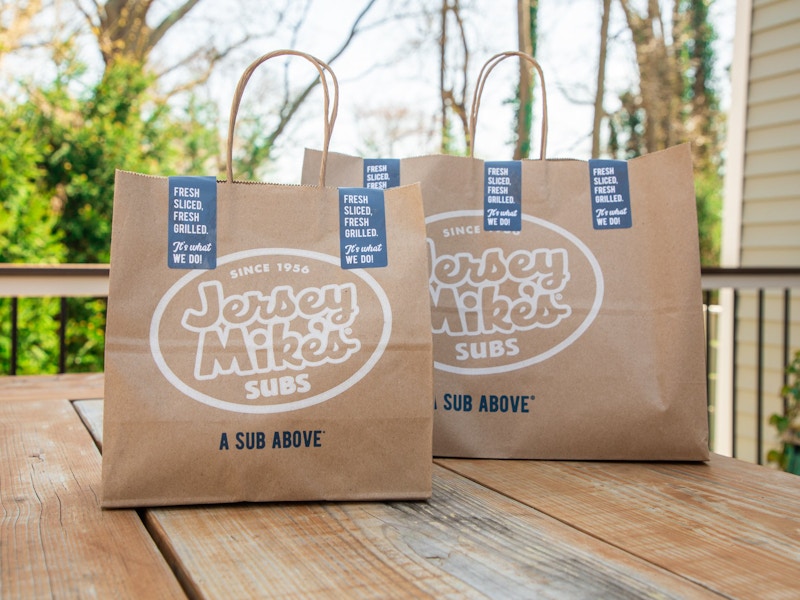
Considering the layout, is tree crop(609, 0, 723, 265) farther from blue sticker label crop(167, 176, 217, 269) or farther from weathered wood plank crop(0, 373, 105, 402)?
blue sticker label crop(167, 176, 217, 269)

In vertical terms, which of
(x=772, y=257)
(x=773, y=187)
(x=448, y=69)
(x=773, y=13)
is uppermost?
(x=448, y=69)

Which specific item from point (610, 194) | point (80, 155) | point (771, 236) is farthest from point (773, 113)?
point (80, 155)

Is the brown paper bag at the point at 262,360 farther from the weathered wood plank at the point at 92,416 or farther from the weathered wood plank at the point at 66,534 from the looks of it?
the weathered wood plank at the point at 92,416

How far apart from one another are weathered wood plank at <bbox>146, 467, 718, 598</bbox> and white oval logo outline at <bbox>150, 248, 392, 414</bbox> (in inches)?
3.9

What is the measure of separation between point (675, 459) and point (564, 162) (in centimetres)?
40

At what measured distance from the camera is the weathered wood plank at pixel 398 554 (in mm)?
535

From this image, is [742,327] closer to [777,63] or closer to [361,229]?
[777,63]

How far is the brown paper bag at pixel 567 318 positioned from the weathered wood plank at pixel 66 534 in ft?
1.38

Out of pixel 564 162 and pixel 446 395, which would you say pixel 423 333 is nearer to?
pixel 446 395

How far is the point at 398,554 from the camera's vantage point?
1.97 ft

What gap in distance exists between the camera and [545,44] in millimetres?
7023

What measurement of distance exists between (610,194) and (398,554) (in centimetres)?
56

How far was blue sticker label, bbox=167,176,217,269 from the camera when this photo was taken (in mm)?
749

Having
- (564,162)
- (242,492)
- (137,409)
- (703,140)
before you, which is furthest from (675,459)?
(703,140)
